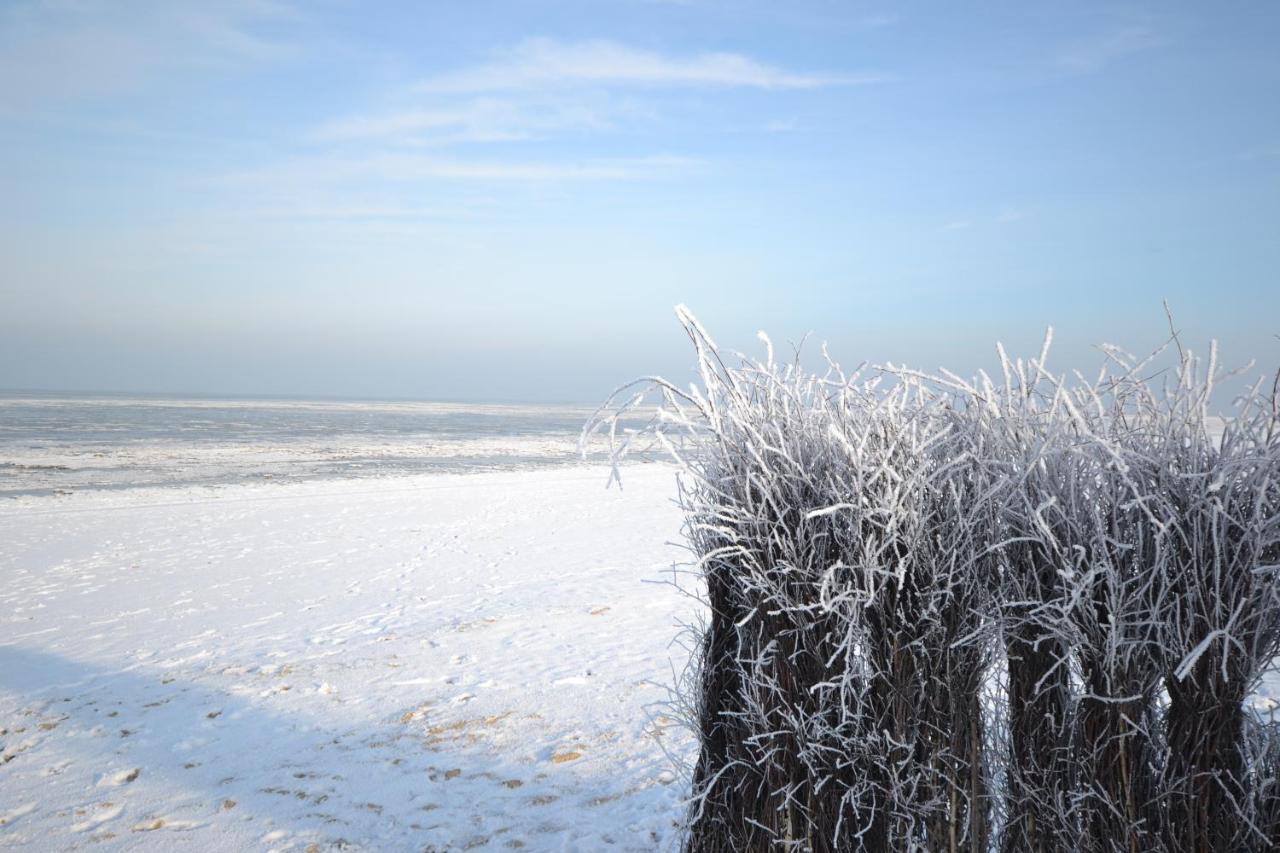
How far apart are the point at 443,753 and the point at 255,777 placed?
1.07 meters

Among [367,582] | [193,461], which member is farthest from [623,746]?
[193,461]

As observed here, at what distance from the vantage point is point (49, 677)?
6.62 metres

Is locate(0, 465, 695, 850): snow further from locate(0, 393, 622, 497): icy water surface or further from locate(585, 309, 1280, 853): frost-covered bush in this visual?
locate(0, 393, 622, 497): icy water surface

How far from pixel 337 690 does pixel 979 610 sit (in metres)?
5.22

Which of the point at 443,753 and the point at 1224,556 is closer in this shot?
the point at 1224,556

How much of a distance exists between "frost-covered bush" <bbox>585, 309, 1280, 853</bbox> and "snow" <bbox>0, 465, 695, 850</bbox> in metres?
1.89

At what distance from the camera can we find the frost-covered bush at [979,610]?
80.0 inches

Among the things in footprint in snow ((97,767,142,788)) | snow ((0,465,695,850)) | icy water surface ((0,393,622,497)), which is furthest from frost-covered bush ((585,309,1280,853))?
icy water surface ((0,393,622,497))

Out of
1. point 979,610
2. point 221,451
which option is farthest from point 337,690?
point 221,451

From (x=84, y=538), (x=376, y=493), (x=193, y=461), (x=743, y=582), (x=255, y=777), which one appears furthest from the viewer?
(x=193, y=461)

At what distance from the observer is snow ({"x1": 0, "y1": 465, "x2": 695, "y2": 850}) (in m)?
4.22

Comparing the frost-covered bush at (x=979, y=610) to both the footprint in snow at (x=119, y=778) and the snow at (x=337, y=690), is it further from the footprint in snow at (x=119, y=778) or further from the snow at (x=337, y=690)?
the footprint in snow at (x=119, y=778)

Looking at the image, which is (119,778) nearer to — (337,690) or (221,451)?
(337,690)

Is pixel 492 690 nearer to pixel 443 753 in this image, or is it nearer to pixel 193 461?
pixel 443 753
